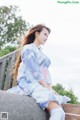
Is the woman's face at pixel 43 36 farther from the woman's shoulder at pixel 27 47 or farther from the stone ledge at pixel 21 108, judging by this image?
the stone ledge at pixel 21 108

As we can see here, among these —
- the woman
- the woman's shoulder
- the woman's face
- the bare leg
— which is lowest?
the bare leg

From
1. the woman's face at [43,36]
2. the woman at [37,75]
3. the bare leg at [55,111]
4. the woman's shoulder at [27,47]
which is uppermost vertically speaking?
the woman's face at [43,36]

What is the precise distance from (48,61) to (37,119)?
0.71m

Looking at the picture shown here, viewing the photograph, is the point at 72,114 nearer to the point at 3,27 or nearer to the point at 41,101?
the point at 41,101

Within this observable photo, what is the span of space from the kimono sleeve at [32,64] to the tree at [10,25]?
22.6 m

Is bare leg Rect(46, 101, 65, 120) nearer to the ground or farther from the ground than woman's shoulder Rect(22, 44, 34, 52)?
nearer to the ground

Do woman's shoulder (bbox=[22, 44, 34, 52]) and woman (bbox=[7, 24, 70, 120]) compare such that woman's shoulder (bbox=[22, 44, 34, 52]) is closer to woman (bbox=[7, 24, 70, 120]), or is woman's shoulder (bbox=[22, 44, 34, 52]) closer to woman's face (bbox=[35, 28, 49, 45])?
woman (bbox=[7, 24, 70, 120])

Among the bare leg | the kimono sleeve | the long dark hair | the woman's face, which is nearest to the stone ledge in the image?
the bare leg

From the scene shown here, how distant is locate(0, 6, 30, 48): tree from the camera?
26781 millimetres

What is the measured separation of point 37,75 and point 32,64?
11cm

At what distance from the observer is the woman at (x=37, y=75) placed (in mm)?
3516

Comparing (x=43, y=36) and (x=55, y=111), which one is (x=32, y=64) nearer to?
(x=43, y=36)

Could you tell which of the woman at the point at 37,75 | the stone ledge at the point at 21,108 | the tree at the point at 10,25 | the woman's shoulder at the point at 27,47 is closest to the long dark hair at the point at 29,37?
the woman at the point at 37,75

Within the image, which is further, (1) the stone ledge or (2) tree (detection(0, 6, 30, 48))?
(2) tree (detection(0, 6, 30, 48))
